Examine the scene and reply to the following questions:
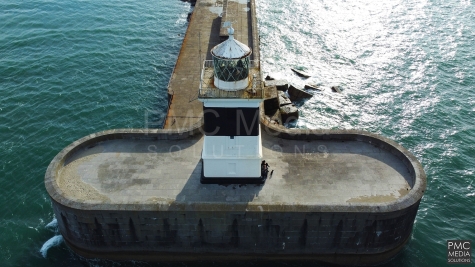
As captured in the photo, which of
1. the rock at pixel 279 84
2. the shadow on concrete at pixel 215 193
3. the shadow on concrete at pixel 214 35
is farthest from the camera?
the shadow on concrete at pixel 214 35

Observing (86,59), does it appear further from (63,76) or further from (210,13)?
(210,13)

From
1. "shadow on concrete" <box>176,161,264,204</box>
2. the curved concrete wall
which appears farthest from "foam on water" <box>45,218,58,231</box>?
"shadow on concrete" <box>176,161,264,204</box>

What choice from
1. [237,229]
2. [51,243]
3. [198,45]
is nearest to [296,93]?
[198,45]

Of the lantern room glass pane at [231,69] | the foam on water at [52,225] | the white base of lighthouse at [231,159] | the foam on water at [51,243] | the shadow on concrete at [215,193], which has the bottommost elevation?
the foam on water at [51,243]

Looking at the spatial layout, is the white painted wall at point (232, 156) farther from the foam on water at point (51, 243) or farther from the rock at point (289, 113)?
the rock at point (289, 113)

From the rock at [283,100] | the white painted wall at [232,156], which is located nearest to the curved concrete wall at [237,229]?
the white painted wall at [232,156]

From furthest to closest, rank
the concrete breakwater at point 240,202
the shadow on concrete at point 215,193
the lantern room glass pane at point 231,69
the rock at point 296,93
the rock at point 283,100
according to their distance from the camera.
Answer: the rock at point 296,93, the rock at point 283,100, the shadow on concrete at point 215,193, the concrete breakwater at point 240,202, the lantern room glass pane at point 231,69

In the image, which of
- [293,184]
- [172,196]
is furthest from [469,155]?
[172,196]
